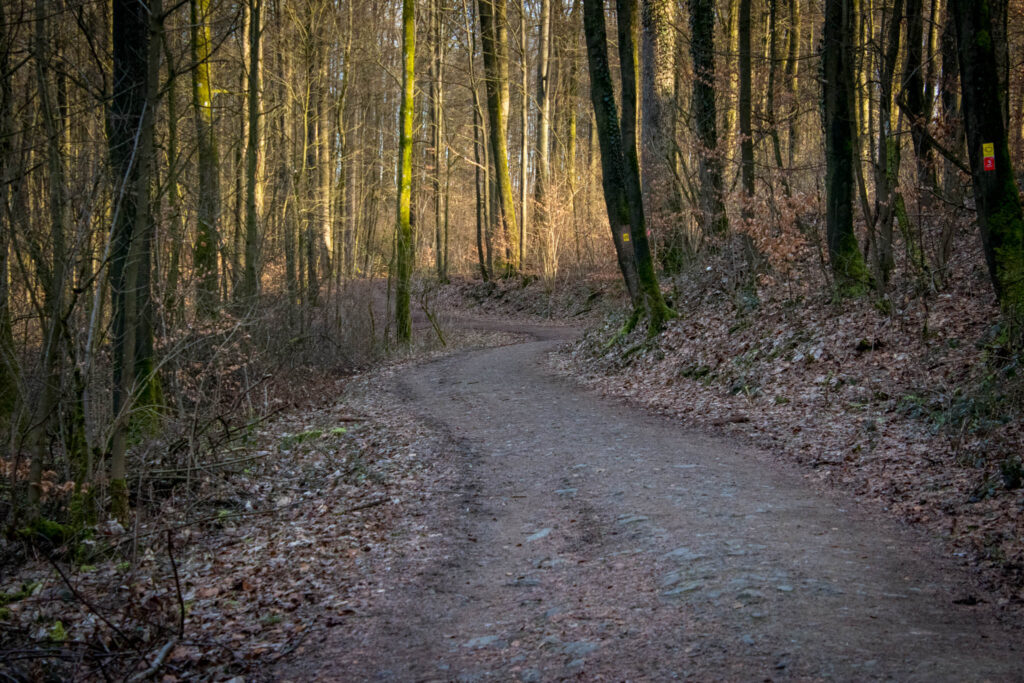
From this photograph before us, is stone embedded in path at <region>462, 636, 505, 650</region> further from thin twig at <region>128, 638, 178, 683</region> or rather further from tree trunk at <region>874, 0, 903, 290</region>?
tree trunk at <region>874, 0, 903, 290</region>

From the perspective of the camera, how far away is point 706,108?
647 inches

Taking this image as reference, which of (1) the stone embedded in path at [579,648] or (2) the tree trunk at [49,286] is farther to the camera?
(2) the tree trunk at [49,286]

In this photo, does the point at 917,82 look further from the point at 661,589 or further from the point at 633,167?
the point at 661,589

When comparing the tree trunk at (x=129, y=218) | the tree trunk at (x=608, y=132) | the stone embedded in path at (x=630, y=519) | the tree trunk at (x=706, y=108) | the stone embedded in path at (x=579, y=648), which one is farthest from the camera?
the tree trunk at (x=706, y=108)

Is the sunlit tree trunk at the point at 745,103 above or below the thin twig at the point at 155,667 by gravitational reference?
above

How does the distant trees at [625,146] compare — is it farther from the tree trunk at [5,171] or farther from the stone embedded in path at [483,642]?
the stone embedded in path at [483,642]

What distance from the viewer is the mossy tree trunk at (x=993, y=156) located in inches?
305

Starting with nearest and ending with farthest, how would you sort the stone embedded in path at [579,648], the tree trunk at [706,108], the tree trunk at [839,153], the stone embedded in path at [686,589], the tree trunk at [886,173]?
1. the stone embedded in path at [579,648]
2. the stone embedded in path at [686,589]
3. the tree trunk at [886,173]
4. the tree trunk at [839,153]
5. the tree trunk at [706,108]

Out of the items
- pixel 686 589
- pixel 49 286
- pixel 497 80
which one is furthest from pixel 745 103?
pixel 497 80

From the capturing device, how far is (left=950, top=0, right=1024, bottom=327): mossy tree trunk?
7738 millimetres

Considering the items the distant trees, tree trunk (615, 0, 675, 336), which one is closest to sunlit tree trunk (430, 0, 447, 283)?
the distant trees

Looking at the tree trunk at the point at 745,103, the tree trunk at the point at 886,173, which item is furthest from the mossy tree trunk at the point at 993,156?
the tree trunk at the point at 745,103

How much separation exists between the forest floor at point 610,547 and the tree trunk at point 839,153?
2.85 feet

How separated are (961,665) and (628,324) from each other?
11887 mm
